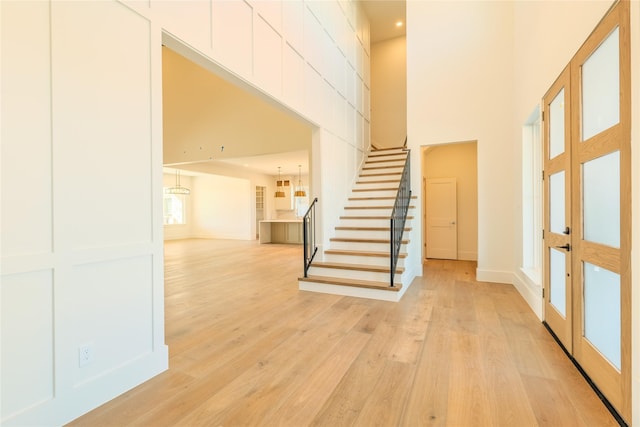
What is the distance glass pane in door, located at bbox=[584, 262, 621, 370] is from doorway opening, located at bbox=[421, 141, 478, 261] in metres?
4.84

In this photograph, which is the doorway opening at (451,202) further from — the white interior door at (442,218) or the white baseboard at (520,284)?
the white baseboard at (520,284)

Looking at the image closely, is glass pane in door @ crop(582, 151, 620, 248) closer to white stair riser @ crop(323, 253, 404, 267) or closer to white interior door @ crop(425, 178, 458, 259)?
white stair riser @ crop(323, 253, 404, 267)

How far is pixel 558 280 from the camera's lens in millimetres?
2680

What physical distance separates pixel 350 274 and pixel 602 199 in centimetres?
292

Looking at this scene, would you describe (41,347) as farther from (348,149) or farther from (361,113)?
(361,113)

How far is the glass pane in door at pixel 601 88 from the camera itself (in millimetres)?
1743

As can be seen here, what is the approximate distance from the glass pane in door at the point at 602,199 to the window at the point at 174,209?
1301 cm

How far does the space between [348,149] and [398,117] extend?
139 inches

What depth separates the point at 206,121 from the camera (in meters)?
7.46

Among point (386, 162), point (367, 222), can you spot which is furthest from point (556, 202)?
point (386, 162)

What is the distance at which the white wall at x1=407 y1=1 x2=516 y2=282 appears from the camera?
187 inches

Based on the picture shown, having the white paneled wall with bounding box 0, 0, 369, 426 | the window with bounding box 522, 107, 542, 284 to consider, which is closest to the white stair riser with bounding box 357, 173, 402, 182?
the window with bounding box 522, 107, 542, 284

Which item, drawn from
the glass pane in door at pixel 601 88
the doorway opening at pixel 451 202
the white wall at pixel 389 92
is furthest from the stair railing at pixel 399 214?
the white wall at pixel 389 92

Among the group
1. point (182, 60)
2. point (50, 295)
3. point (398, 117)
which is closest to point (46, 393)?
point (50, 295)
